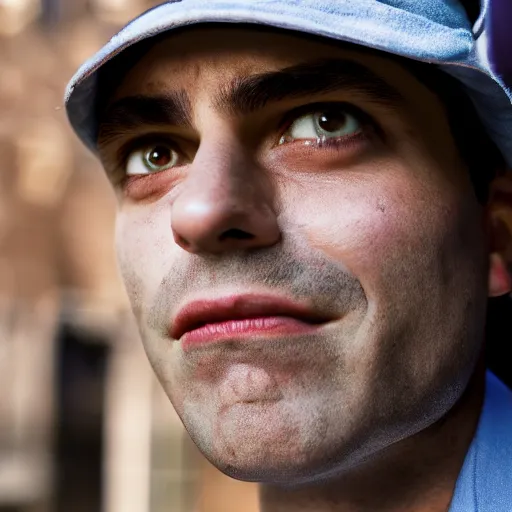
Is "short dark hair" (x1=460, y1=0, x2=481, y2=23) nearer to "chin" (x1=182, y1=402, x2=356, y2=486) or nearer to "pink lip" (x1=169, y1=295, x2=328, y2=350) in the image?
"pink lip" (x1=169, y1=295, x2=328, y2=350)

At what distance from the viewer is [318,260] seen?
1.16m

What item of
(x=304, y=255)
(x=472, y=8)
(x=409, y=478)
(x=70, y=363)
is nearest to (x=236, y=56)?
(x=304, y=255)

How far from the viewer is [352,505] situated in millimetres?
1302

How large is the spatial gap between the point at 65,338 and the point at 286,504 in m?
3.95

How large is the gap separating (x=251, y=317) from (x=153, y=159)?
15.2 inches

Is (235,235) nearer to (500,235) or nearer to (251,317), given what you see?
(251,317)

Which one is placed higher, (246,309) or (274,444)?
(246,309)

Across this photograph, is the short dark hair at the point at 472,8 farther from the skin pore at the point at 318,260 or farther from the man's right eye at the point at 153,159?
the man's right eye at the point at 153,159

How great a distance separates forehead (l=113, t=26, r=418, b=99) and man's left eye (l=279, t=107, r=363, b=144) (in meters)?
0.08

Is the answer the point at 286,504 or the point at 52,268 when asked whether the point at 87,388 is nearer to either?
the point at 52,268

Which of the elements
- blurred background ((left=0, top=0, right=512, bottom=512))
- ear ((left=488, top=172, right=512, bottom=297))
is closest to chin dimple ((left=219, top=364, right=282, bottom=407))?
ear ((left=488, top=172, right=512, bottom=297))

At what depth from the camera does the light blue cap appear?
116 cm

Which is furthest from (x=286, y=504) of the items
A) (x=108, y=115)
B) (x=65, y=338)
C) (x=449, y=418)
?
(x=65, y=338)

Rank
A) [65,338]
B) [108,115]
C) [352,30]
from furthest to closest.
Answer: [65,338] → [108,115] → [352,30]
